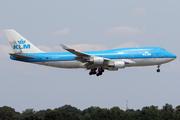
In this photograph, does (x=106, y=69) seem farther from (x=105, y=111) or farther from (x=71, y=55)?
(x=105, y=111)

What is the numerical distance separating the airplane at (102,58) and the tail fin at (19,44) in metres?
0.50

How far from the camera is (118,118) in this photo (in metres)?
118

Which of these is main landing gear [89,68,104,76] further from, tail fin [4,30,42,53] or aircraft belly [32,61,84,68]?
tail fin [4,30,42,53]

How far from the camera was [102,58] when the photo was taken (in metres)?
62.0

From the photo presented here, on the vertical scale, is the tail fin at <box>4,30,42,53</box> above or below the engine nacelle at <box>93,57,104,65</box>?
above

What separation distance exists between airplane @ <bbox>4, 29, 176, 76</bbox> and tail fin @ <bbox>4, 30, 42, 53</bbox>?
19.8 inches

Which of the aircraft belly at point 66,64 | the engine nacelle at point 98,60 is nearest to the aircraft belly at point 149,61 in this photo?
the engine nacelle at point 98,60

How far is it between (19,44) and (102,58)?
19.1 m

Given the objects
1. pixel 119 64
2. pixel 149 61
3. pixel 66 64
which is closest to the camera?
pixel 119 64

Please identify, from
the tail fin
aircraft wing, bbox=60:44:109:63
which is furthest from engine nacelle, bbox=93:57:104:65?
the tail fin

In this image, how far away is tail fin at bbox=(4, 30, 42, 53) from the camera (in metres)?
67.8

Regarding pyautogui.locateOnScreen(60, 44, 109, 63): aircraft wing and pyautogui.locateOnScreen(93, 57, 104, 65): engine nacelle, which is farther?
pyautogui.locateOnScreen(93, 57, 104, 65): engine nacelle

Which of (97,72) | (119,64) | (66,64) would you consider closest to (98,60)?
(119,64)

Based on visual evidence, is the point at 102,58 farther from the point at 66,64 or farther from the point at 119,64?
the point at 66,64
